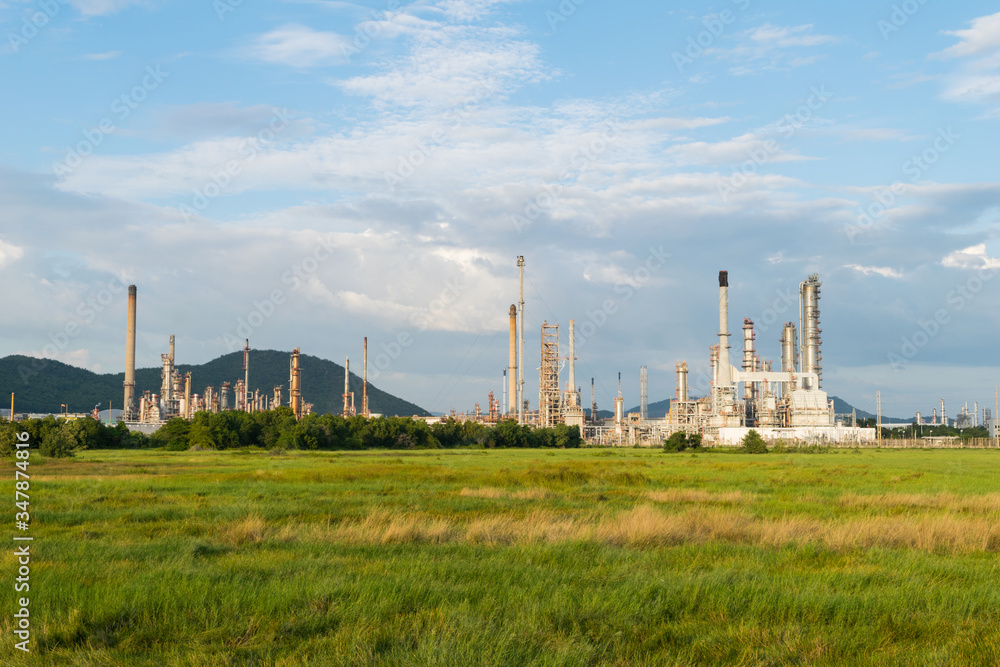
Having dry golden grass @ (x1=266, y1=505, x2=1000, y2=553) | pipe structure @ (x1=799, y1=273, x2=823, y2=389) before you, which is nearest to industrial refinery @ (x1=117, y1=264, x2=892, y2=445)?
pipe structure @ (x1=799, y1=273, x2=823, y2=389)

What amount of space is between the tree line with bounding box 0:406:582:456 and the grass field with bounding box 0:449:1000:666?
5821 cm

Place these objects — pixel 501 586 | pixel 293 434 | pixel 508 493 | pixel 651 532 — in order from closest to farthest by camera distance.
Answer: pixel 501 586
pixel 651 532
pixel 508 493
pixel 293 434

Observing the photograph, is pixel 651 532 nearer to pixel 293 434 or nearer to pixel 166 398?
pixel 293 434

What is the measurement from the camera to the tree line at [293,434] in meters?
78.6

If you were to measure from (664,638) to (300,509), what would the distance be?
13.2 metres

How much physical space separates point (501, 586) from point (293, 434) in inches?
3113

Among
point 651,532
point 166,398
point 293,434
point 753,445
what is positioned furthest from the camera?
point 166,398

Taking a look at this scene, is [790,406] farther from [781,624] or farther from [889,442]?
[781,624]

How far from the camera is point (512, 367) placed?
131 meters

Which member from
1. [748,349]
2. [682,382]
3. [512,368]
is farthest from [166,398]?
[748,349]

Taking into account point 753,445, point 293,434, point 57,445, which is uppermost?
point 57,445

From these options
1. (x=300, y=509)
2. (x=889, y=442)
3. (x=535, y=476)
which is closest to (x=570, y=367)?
(x=889, y=442)

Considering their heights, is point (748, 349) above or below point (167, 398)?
above

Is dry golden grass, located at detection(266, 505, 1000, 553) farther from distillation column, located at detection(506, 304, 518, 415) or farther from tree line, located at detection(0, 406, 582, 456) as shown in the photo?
distillation column, located at detection(506, 304, 518, 415)
